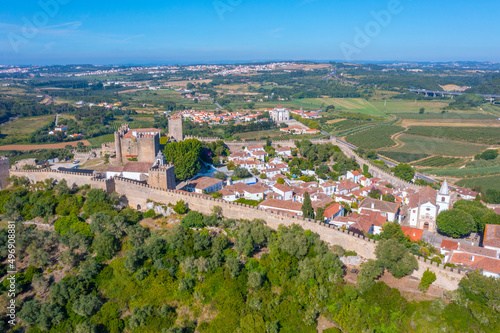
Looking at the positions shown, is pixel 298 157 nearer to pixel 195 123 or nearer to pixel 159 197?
pixel 159 197

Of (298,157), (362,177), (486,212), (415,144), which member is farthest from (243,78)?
(486,212)

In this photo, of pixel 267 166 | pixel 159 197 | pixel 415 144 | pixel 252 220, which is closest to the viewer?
pixel 252 220

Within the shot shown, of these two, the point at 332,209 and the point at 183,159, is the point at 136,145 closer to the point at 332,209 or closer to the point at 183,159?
the point at 183,159

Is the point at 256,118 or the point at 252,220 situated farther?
the point at 256,118

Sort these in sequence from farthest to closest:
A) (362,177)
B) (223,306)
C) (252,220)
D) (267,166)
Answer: (267,166), (362,177), (252,220), (223,306)

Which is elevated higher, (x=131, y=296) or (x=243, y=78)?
(x=243, y=78)

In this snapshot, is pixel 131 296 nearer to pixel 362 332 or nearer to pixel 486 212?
pixel 362 332
